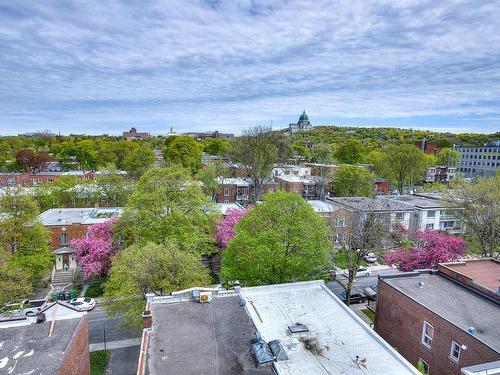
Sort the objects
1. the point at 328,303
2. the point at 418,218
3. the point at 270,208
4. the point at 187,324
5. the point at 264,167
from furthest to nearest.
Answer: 1. the point at 264,167
2. the point at 418,218
3. the point at 270,208
4. the point at 328,303
5. the point at 187,324

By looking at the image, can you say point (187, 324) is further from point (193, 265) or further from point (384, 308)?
point (384, 308)

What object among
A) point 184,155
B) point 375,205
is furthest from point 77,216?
point 184,155

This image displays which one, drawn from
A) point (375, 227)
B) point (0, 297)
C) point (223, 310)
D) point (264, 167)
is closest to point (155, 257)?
point (223, 310)

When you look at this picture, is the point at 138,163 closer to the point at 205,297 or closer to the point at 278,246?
the point at 278,246

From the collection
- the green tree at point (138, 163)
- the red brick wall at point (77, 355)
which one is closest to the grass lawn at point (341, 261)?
the red brick wall at point (77, 355)

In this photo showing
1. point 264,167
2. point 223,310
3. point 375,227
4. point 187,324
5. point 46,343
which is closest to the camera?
point 46,343

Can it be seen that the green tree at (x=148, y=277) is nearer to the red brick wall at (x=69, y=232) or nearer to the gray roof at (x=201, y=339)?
the gray roof at (x=201, y=339)

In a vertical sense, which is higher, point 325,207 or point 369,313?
point 325,207
